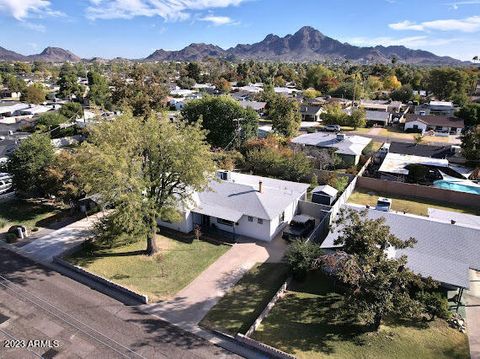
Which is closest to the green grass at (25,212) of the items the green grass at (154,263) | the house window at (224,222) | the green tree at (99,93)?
the green grass at (154,263)

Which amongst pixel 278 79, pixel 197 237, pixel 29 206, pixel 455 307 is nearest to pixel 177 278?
pixel 197 237

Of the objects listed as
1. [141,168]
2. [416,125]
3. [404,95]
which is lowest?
[141,168]

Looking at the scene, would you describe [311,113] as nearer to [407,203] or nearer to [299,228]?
[407,203]

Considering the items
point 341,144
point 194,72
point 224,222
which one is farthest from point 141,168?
point 194,72

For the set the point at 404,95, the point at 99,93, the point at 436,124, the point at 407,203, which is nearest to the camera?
the point at 407,203

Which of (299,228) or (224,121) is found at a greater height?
(224,121)

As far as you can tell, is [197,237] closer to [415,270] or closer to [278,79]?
[415,270]

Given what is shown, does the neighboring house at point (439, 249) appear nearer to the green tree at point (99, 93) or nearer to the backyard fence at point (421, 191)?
the backyard fence at point (421, 191)
